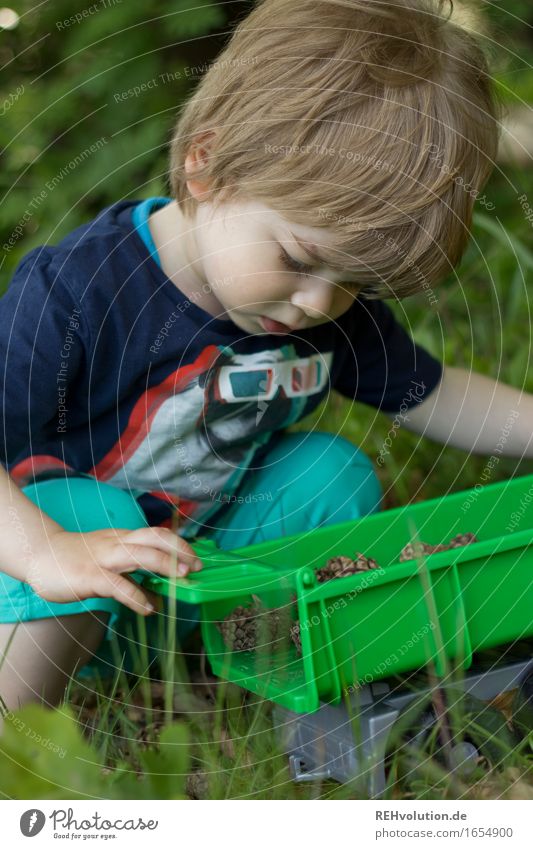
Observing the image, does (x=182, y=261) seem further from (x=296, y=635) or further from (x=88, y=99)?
(x=88, y=99)

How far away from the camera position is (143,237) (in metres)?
1.19

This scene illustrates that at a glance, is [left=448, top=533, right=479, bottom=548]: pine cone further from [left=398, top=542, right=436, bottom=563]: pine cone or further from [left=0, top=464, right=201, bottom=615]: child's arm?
[left=0, top=464, right=201, bottom=615]: child's arm

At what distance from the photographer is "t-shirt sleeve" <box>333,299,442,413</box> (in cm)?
134

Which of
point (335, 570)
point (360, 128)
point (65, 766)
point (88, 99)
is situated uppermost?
point (88, 99)

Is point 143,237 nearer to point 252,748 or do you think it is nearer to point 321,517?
point 321,517

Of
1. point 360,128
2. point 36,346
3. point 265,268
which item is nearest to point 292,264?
point 265,268

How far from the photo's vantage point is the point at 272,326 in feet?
3.73

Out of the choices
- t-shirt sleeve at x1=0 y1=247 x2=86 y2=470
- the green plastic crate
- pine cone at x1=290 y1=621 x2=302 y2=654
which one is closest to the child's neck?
t-shirt sleeve at x1=0 y1=247 x2=86 y2=470

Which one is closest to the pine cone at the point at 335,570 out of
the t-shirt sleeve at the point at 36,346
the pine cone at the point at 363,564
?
the pine cone at the point at 363,564

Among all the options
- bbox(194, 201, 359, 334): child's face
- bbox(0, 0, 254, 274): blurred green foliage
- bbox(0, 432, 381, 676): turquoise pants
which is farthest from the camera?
bbox(0, 0, 254, 274): blurred green foliage

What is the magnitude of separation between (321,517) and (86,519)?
1.00ft

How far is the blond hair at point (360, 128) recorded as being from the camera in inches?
39.3

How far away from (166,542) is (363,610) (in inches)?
7.1

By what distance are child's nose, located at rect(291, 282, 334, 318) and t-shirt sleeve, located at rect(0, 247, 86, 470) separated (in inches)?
9.0
